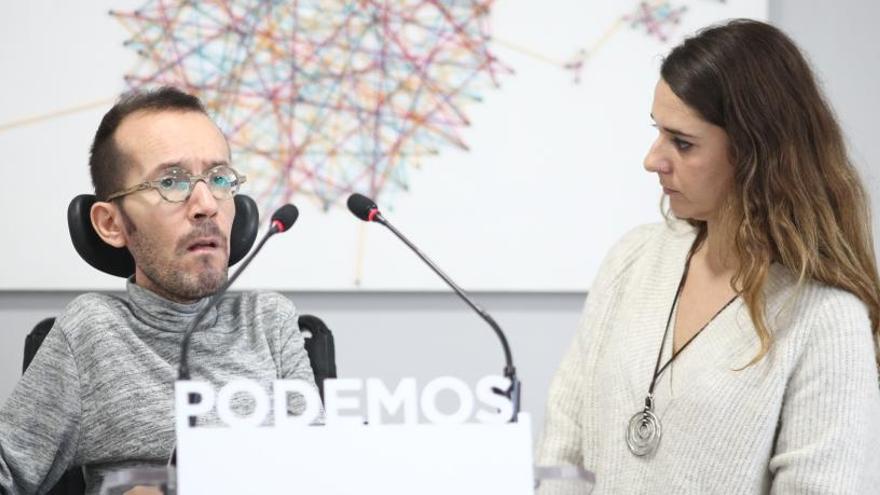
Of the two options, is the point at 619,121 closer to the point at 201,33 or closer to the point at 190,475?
the point at 201,33

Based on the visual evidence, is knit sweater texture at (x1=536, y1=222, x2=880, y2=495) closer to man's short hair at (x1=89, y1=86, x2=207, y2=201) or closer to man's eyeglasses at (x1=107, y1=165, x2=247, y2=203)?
man's eyeglasses at (x1=107, y1=165, x2=247, y2=203)

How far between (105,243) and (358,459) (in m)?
0.74

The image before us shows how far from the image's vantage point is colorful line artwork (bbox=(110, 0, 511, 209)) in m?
2.56

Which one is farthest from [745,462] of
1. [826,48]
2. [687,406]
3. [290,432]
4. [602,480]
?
[826,48]

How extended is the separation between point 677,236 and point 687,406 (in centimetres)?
35

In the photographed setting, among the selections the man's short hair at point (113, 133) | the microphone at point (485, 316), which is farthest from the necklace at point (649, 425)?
the man's short hair at point (113, 133)

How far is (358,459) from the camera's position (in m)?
1.21

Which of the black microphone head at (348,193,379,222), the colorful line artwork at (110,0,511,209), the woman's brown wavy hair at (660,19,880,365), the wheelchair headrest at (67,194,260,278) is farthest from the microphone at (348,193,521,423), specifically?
the colorful line artwork at (110,0,511,209)

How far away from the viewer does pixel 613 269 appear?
6.40ft

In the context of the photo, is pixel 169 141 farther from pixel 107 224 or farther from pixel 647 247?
pixel 647 247

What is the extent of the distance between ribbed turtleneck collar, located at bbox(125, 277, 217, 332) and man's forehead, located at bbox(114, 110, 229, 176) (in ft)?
0.60

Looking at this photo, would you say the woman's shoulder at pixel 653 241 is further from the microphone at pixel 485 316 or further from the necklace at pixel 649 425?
the microphone at pixel 485 316

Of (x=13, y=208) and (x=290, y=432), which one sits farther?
(x=13, y=208)

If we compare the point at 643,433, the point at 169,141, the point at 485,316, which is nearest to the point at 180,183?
the point at 169,141
